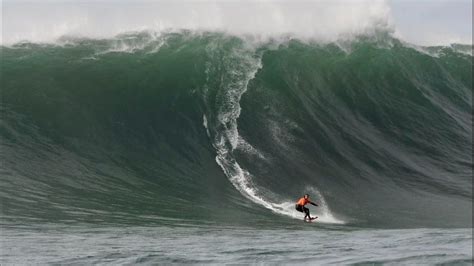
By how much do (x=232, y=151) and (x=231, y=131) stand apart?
108cm

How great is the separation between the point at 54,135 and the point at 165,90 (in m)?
4.64

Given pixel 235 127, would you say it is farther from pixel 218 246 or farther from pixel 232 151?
pixel 218 246

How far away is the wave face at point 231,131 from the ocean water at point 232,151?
66 mm

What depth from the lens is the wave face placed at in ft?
53.7

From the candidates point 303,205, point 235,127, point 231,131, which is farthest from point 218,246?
point 235,127

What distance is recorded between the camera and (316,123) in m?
21.9

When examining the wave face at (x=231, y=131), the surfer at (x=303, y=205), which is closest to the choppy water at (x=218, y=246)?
the wave face at (x=231, y=131)

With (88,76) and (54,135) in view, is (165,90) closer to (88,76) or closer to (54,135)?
(88,76)

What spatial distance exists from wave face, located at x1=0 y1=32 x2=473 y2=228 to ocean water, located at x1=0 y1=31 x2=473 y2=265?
7 cm

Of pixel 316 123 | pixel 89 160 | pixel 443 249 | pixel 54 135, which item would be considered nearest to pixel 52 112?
pixel 54 135

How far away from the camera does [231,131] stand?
2042 centimetres

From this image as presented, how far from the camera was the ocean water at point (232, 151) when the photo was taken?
11102mm

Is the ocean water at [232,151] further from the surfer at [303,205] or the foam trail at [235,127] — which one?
the surfer at [303,205]

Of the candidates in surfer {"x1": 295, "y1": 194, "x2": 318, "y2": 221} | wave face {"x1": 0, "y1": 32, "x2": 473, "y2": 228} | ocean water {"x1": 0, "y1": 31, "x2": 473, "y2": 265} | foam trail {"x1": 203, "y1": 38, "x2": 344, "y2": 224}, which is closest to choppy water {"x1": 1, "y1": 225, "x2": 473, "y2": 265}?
ocean water {"x1": 0, "y1": 31, "x2": 473, "y2": 265}
